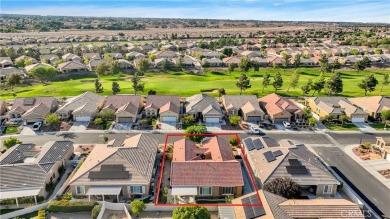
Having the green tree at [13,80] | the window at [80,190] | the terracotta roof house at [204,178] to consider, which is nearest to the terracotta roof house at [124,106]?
the terracotta roof house at [204,178]

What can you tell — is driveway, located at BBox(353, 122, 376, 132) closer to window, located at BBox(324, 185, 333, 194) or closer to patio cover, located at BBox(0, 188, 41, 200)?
window, located at BBox(324, 185, 333, 194)

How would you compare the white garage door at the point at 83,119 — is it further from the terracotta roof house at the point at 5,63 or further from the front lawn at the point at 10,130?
the terracotta roof house at the point at 5,63

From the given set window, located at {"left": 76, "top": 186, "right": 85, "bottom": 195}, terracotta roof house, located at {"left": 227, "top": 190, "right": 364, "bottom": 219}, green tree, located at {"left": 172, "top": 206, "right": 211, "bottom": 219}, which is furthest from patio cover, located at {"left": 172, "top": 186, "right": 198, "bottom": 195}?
window, located at {"left": 76, "top": 186, "right": 85, "bottom": 195}

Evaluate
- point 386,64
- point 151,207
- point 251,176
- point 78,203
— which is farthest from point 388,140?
point 386,64

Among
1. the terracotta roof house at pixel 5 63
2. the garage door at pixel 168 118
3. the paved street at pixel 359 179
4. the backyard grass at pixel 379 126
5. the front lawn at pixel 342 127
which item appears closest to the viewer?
the paved street at pixel 359 179

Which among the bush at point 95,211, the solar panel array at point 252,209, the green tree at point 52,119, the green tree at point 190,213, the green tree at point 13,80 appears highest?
the green tree at point 13,80
